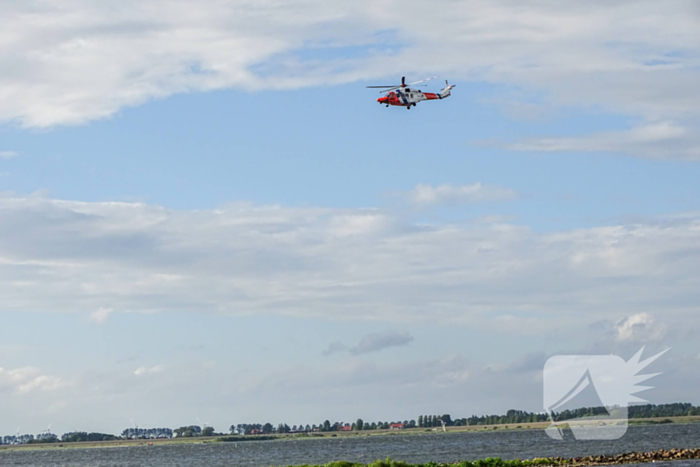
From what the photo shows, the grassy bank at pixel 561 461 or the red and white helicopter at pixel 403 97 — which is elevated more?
the red and white helicopter at pixel 403 97

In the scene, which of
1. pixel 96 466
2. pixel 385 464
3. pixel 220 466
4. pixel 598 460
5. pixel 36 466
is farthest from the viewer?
pixel 36 466

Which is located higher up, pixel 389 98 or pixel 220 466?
pixel 389 98

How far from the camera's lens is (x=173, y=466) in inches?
5999

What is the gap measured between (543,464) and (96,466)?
112 metres

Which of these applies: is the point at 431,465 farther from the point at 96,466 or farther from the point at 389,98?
the point at 96,466

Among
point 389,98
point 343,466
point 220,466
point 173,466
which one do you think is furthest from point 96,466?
point 389,98

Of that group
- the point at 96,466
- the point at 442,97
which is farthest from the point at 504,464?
the point at 96,466

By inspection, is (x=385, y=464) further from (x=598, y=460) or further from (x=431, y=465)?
(x=598, y=460)

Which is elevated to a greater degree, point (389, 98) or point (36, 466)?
point (389, 98)

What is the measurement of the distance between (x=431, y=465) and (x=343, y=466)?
24.7 feet

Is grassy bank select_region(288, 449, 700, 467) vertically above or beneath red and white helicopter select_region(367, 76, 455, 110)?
beneath

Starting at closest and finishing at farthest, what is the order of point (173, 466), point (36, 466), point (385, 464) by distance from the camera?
point (385, 464)
point (173, 466)
point (36, 466)

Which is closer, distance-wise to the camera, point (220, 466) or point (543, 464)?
point (543, 464)

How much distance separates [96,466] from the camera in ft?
544
